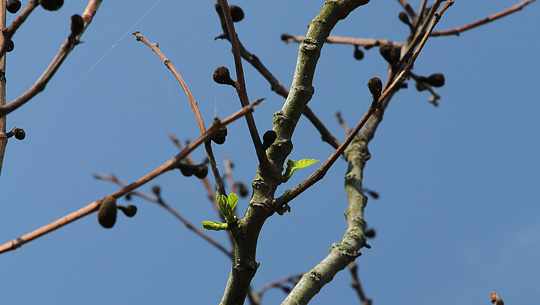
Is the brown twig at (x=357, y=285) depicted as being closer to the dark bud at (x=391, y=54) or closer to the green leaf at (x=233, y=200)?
the dark bud at (x=391, y=54)

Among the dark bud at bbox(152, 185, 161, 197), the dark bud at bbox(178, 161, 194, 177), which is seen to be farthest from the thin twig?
the dark bud at bbox(178, 161, 194, 177)

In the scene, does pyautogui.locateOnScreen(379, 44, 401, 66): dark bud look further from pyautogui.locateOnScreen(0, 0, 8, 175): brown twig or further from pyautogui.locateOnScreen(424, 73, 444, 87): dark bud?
pyautogui.locateOnScreen(0, 0, 8, 175): brown twig

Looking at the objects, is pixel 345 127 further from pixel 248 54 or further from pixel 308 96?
pixel 308 96

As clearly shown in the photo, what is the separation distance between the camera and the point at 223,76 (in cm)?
177

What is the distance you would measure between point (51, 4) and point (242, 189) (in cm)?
274

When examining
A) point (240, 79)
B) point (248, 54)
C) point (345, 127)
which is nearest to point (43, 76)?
point (240, 79)

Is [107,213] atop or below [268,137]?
below

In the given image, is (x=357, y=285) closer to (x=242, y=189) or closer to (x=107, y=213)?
(x=242, y=189)

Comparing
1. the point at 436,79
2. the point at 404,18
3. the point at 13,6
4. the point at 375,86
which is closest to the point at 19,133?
the point at 13,6

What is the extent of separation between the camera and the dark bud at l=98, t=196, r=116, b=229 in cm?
125

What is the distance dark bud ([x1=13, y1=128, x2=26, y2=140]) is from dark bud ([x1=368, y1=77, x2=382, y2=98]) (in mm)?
1246

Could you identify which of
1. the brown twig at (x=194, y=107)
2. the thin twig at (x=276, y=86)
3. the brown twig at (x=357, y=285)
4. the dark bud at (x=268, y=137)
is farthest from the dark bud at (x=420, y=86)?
the dark bud at (x=268, y=137)

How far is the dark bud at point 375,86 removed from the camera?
5.49ft

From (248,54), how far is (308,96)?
3.51ft
